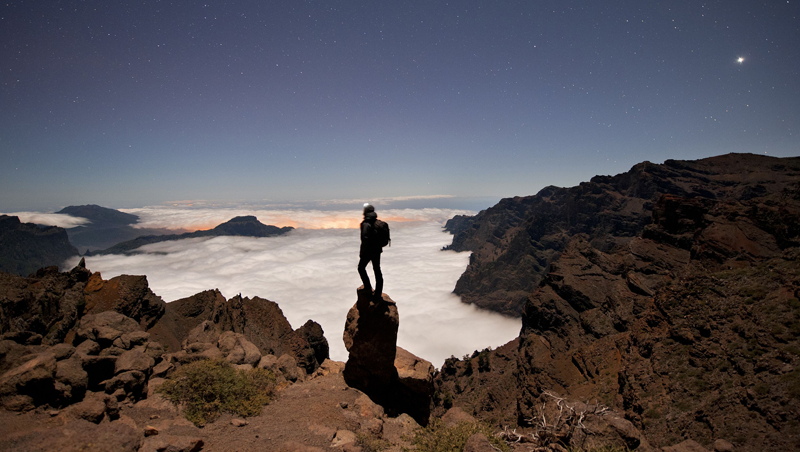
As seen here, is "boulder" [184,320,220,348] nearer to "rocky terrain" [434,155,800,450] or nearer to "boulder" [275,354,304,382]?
"boulder" [275,354,304,382]

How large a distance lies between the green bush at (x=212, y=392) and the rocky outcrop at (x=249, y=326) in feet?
40.8

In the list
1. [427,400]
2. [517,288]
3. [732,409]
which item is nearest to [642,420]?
[732,409]

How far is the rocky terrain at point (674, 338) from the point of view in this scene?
13.5 m

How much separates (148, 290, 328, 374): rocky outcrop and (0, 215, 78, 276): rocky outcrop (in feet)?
703

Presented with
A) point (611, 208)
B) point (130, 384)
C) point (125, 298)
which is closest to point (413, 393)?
point (130, 384)

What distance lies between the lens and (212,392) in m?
9.66

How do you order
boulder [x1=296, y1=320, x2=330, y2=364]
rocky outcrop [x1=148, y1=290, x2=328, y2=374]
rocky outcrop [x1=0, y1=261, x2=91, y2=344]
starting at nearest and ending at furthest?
rocky outcrop [x1=0, y1=261, x2=91, y2=344], rocky outcrop [x1=148, y1=290, x2=328, y2=374], boulder [x1=296, y1=320, x2=330, y2=364]

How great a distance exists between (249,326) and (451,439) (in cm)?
2258

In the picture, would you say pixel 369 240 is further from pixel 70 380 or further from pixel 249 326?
pixel 249 326

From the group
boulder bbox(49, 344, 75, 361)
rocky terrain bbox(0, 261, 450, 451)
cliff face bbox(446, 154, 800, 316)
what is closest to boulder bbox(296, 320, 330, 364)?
rocky terrain bbox(0, 261, 450, 451)

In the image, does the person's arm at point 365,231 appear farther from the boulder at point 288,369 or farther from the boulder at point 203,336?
the boulder at point 203,336

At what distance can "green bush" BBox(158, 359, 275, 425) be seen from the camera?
9.14 metres

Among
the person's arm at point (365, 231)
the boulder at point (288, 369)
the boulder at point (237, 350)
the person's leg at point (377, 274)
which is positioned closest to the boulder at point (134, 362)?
the boulder at point (237, 350)

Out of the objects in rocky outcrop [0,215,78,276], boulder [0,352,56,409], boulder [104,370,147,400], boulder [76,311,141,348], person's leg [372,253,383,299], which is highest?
person's leg [372,253,383,299]
